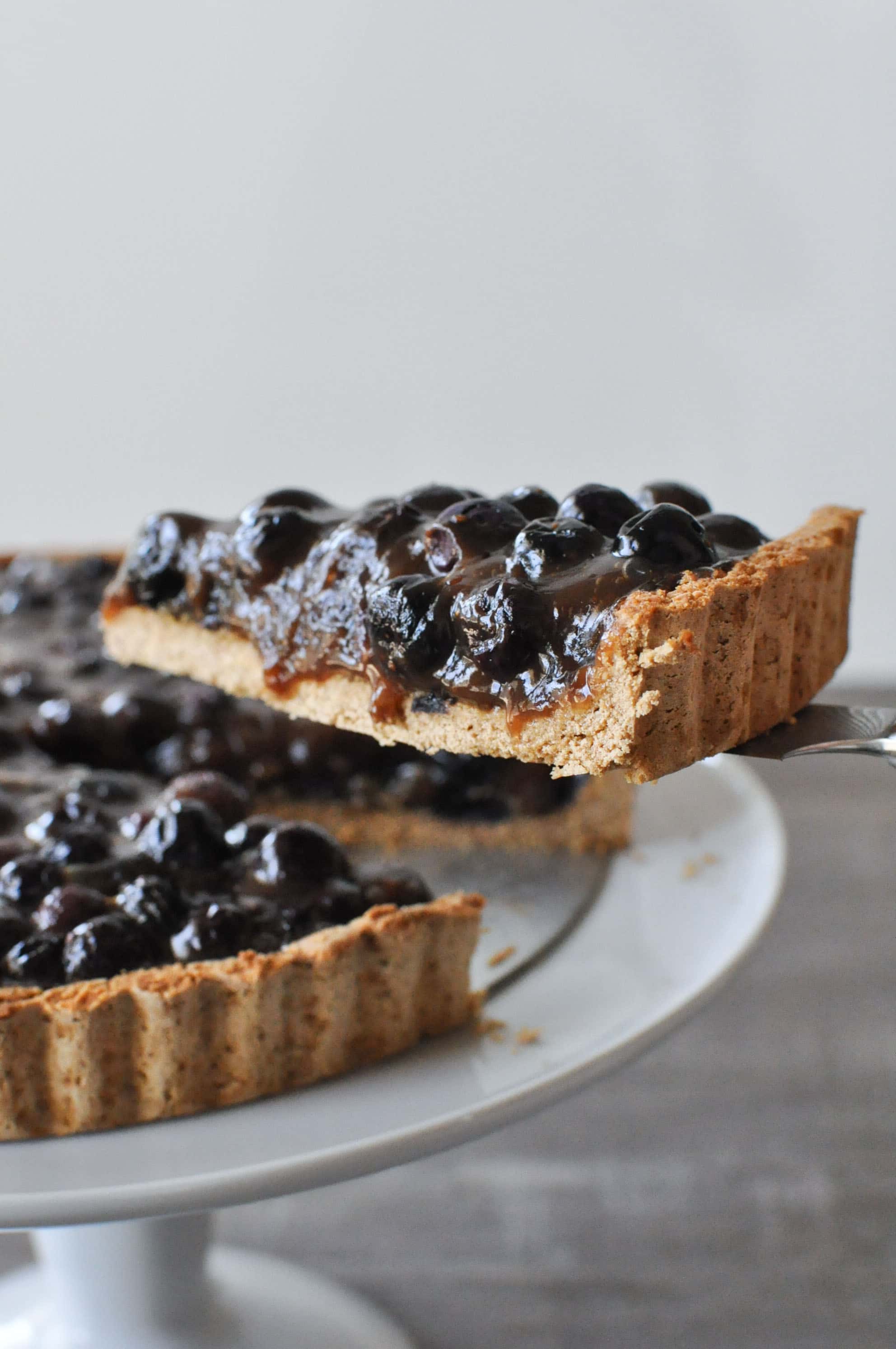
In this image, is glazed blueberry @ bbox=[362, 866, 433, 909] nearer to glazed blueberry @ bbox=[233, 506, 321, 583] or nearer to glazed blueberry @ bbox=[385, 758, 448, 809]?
glazed blueberry @ bbox=[233, 506, 321, 583]

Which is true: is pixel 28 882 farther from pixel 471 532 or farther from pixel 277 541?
pixel 471 532

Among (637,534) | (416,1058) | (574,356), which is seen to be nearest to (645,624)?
(637,534)

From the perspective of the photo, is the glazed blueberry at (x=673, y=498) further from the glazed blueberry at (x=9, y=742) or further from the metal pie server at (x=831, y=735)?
the glazed blueberry at (x=9, y=742)

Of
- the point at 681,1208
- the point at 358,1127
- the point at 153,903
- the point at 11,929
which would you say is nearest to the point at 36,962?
the point at 11,929

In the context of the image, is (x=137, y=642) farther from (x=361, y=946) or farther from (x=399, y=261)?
(x=399, y=261)

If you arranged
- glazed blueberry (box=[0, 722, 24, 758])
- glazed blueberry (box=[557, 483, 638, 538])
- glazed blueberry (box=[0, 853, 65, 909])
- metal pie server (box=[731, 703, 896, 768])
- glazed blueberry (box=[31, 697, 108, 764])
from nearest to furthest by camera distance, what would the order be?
metal pie server (box=[731, 703, 896, 768]), glazed blueberry (box=[557, 483, 638, 538]), glazed blueberry (box=[0, 853, 65, 909]), glazed blueberry (box=[0, 722, 24, 758]), glazed blueberry (box=[31, 697, 108, 764])

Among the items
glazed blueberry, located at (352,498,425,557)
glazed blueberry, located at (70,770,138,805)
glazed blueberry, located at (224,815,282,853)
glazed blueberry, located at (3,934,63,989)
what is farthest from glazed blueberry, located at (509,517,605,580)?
glazed blueberry, located at (70,770,138,805)
